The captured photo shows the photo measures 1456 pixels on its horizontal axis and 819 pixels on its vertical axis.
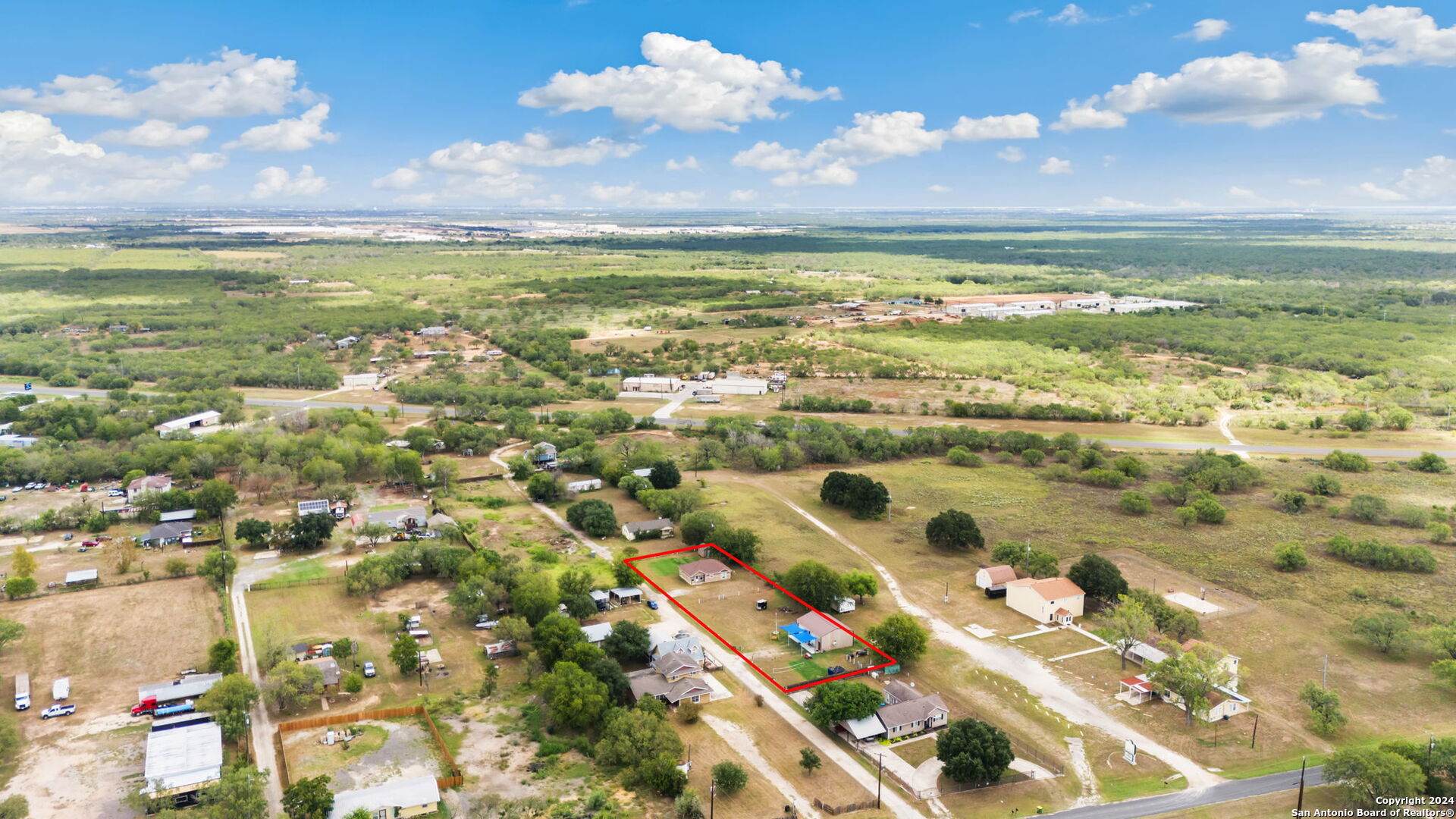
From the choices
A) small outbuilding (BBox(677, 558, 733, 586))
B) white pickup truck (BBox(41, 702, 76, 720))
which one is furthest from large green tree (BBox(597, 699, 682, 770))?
white pickup truck (BBox(41, 702, 76, 720))

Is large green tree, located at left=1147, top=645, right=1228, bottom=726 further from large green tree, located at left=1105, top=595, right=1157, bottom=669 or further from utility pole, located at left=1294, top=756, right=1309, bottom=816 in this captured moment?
utility pole, located at left=1294, top=756, right=1309, bottom=816

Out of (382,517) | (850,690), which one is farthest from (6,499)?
(850,690)

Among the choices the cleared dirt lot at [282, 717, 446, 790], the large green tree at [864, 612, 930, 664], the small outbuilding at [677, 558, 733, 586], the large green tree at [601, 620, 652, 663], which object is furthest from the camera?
the small outbuilding at [677, 558, 733, 586]

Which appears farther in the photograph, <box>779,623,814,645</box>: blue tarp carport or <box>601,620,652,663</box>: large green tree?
<box>779,623,814,645</box>: blue tarp carport

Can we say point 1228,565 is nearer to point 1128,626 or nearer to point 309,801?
point 1128,626

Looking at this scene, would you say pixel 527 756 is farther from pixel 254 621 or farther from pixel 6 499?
pixel 6 499

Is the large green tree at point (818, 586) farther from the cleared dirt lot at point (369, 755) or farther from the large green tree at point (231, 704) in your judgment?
the large green tree at point (231, 704)

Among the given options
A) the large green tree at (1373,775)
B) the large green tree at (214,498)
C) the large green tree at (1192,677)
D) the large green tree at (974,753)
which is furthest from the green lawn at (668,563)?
the large green tree at (1373,775)
